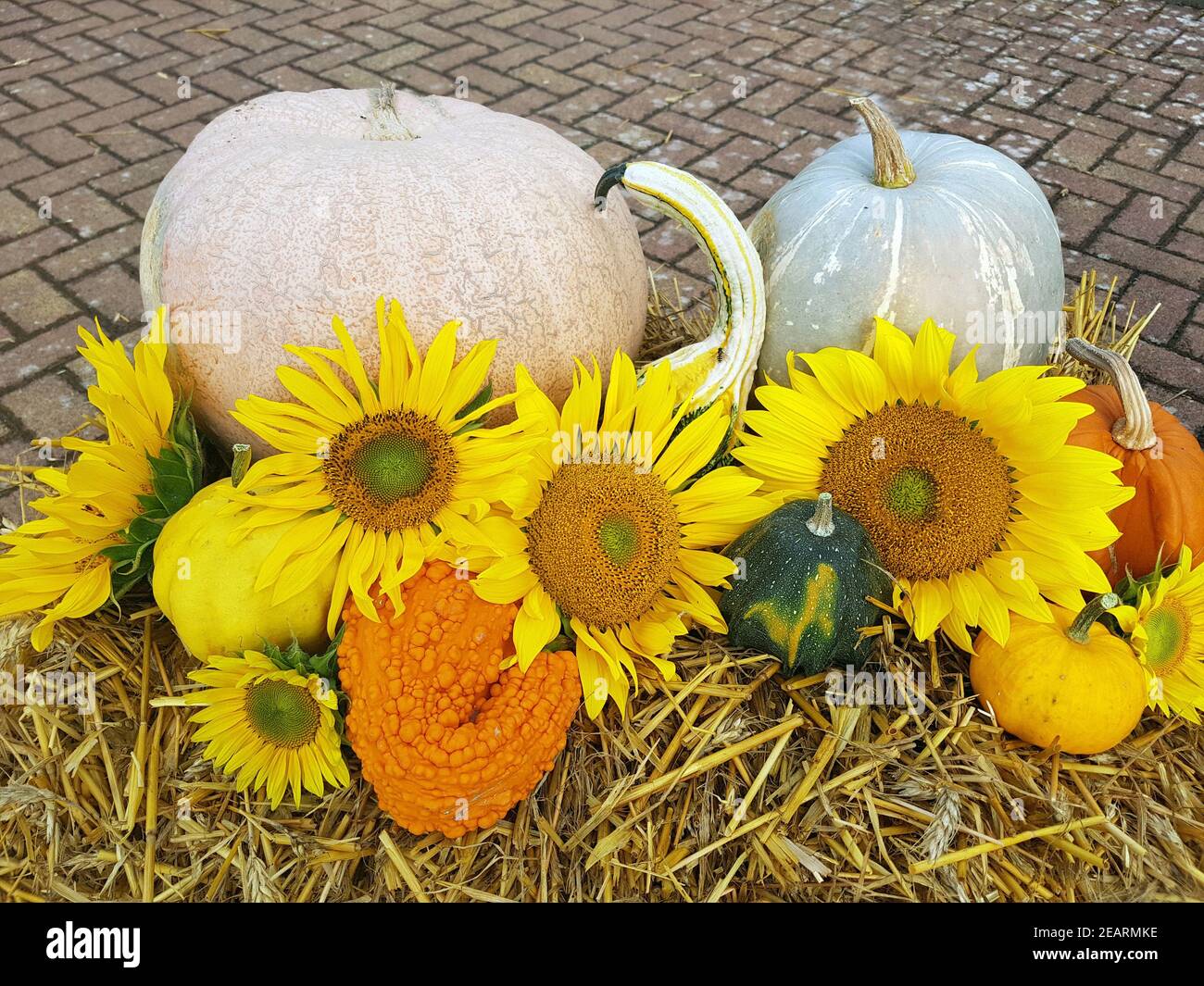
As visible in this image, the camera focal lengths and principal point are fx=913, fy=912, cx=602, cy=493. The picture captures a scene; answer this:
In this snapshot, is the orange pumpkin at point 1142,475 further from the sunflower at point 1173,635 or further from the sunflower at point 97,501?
the sunflower at point 97,501

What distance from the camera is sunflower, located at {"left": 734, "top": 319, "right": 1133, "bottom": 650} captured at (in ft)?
5.86

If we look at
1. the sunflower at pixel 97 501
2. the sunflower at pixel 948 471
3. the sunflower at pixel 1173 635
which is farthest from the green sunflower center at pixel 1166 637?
the sunflower at pixel 97 501

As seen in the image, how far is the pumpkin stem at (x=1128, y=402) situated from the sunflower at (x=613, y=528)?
0.88m

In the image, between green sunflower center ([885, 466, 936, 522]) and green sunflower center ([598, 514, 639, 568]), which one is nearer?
green sunflower center ([598, 514, 639, 568])

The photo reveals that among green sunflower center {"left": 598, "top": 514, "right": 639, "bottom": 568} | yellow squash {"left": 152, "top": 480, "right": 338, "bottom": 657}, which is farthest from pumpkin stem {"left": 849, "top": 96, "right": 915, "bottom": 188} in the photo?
yellow squash {"left": 152, "top": 480, "right": 338, "bottom": 657}

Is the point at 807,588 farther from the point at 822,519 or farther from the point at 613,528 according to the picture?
the point at 613,528

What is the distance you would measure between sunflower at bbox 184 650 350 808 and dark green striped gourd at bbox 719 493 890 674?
835 millimetres

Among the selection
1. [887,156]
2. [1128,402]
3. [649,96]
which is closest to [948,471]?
[1128,402]

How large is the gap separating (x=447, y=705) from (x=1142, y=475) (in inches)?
63.7

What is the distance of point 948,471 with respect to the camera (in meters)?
1.83

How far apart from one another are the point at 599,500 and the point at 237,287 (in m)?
0.87

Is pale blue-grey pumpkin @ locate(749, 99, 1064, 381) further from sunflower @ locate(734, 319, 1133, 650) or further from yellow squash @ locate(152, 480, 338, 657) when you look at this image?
yellow squash @ locate(152, 480, 338, 657)

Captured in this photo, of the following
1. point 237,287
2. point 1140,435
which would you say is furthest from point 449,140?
point 1140,435

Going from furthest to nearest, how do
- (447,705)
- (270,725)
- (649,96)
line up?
1. (649,96)
2. (270,725)
3. (447,705)
